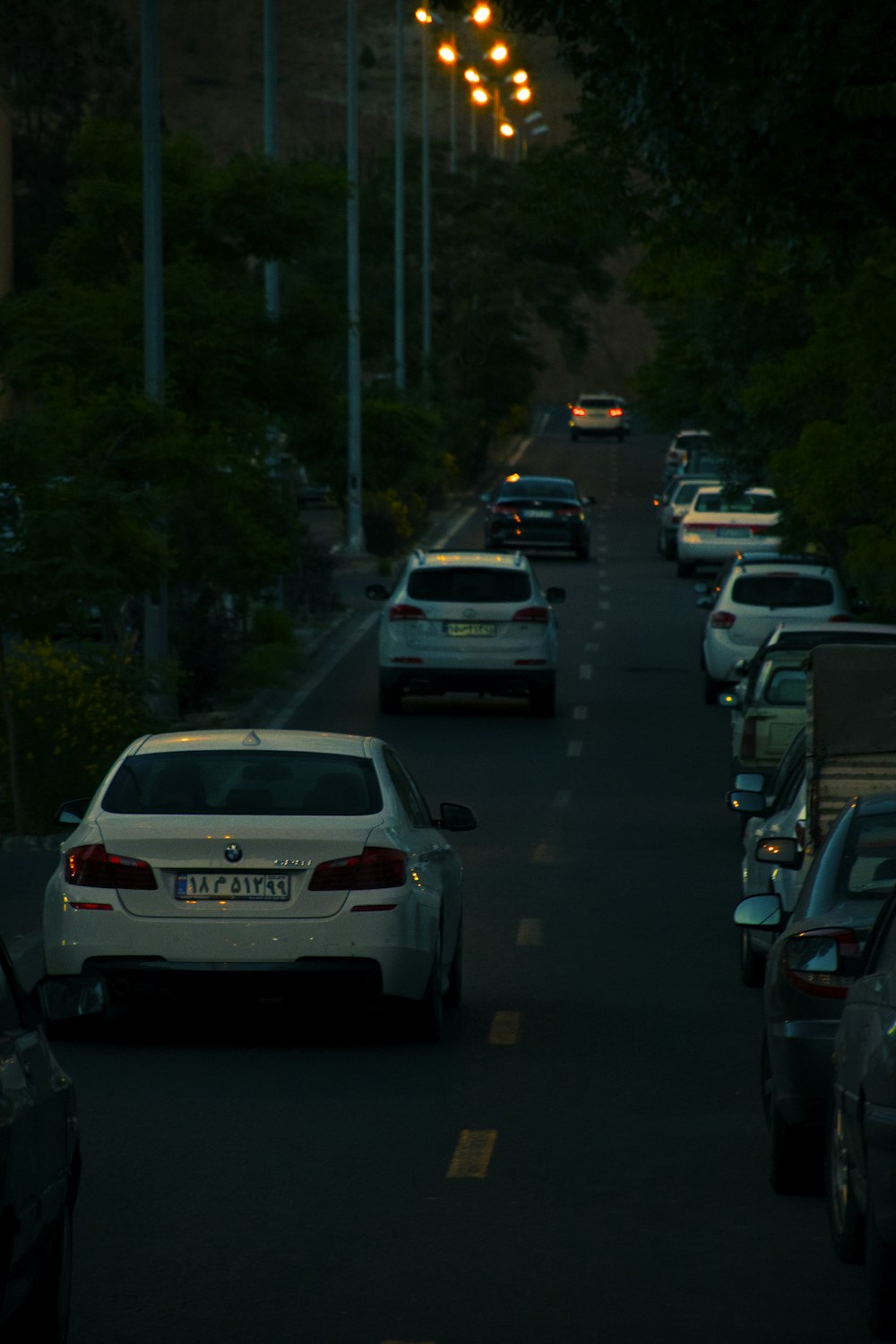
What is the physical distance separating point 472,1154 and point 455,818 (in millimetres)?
3845

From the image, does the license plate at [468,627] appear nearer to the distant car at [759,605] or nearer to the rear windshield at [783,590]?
the distant car at [759,605]

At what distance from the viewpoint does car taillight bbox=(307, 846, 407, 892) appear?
1203 centimetres

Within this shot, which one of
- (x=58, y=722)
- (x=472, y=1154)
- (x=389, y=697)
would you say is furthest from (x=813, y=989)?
(x=389, y=697)

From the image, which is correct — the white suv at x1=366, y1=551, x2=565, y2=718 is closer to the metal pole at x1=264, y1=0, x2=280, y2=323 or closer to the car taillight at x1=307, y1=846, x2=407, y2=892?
→ the metal pole at x1=264, y1=0, x2=280, y2=323

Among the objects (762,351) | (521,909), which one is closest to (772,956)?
(521,909)

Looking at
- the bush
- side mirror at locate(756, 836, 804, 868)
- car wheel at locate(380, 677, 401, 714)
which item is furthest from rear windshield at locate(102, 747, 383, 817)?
car wheel at locate(380, 677, 401, 714)

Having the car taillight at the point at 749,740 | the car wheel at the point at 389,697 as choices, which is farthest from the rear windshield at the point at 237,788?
the car wheel at the point at 389,697

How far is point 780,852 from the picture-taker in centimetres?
1345

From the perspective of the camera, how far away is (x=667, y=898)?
18500mm

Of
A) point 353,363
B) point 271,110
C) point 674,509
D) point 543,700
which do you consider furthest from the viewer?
point 674,509

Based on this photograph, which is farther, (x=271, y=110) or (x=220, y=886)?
(x=271, y=110)

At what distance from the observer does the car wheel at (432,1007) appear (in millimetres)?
12461

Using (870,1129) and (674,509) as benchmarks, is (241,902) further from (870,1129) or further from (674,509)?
(674,509)

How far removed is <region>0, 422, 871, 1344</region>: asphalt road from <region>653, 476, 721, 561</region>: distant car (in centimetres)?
4032
